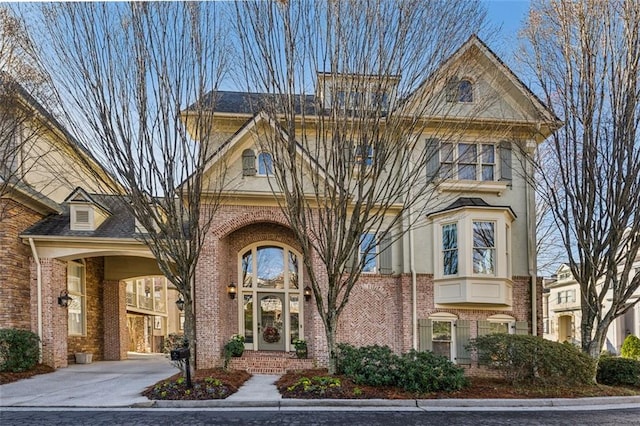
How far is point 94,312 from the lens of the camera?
50.7 feet

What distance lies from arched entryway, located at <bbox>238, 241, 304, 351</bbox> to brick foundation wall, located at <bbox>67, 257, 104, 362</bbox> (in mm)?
6019

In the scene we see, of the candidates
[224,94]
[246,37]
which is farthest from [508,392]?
[224,94]

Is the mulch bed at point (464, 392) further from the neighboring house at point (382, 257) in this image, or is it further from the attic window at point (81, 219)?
the attic window at point (81, 219)

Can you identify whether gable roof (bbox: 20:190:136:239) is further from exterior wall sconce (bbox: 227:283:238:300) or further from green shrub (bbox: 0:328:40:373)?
exterior wall sconce (bbox: 227:283:238:300)

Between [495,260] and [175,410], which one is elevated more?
[495,260]

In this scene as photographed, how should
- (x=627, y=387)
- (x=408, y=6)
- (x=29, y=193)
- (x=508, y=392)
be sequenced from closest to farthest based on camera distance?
1. (x=408, y=6)
2. (x=508, y=392)
3. (x=627, y=387)
4. (x=29, y=193)

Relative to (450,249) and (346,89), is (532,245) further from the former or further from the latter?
(346,89)

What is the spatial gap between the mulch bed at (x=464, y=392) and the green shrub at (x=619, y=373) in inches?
16.6

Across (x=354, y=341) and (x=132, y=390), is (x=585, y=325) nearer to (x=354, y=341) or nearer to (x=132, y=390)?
(x=354, y=341)

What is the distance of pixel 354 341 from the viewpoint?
1239 cm

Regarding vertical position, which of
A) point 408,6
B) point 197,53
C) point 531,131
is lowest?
point 531,131

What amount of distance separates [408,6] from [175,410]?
891 centimetres

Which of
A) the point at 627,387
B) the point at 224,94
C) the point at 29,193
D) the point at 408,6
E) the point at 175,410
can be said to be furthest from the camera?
the point at 224,94

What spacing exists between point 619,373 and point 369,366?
6.43 metres
